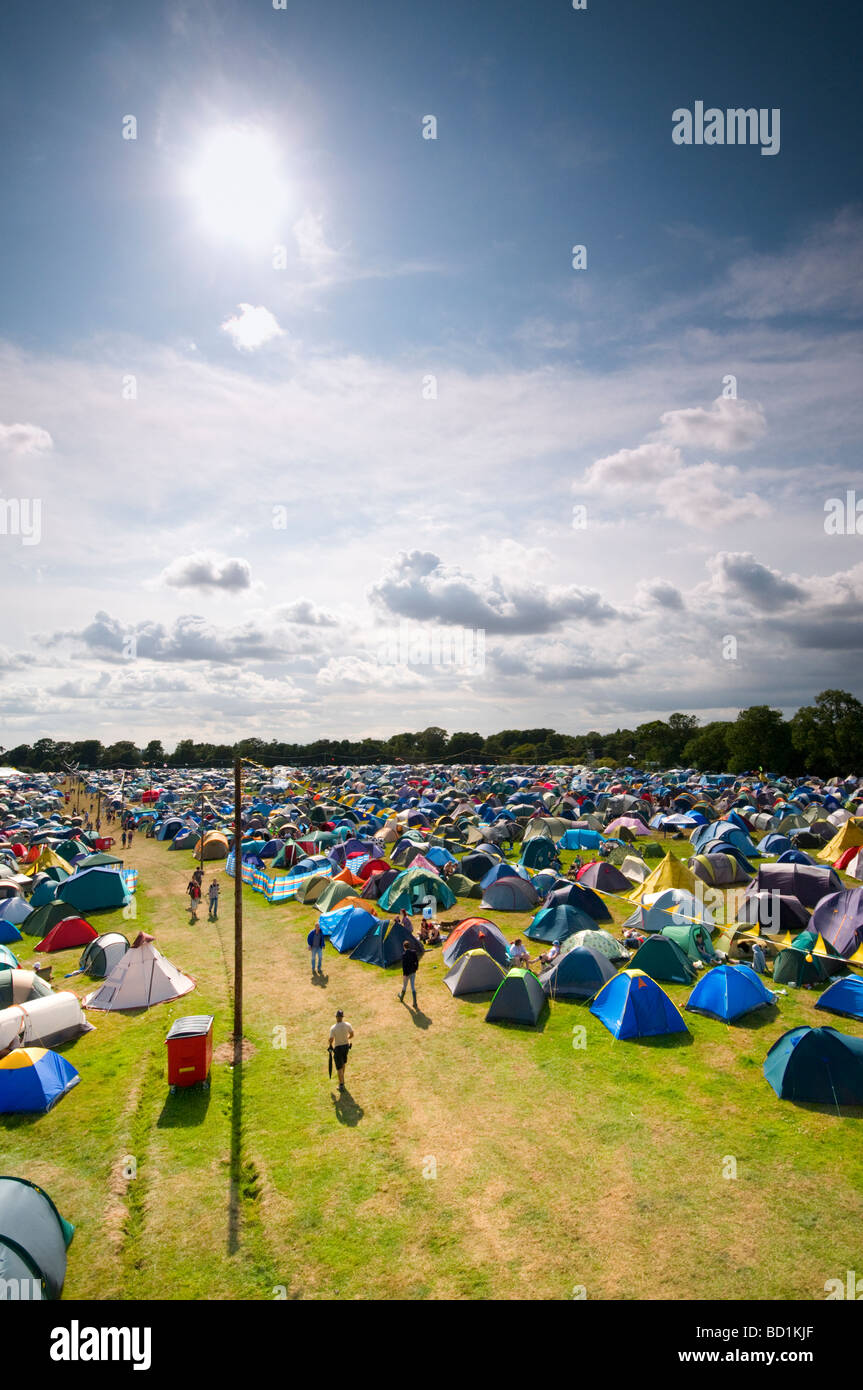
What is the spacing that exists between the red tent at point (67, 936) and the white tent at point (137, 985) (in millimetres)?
6211

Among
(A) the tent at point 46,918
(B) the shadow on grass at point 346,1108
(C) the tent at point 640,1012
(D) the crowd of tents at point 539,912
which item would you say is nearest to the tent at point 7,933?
(D) the crowd of tents at point 539,912

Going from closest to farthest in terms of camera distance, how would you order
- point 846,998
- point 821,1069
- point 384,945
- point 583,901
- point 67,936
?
point 821,1069 < point 846,998 < point 384,945 < point 67,936 < point 583,901

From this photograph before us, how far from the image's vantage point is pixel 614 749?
128 metres

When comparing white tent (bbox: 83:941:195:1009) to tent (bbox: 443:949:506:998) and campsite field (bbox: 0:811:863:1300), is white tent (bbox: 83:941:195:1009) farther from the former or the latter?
tent (bbox: 443:949:506:998)

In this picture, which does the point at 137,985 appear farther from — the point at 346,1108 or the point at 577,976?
the point at 577,976

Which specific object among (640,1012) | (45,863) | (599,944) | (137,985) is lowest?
(45,863)

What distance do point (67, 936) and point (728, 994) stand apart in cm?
2121

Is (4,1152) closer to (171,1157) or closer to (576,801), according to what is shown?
(171,1157)

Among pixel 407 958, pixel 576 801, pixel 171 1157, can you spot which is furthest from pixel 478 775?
pixel 171 1157

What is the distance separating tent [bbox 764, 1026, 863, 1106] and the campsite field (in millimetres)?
372

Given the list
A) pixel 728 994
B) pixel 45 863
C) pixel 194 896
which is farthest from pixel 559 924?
pixel 45 863

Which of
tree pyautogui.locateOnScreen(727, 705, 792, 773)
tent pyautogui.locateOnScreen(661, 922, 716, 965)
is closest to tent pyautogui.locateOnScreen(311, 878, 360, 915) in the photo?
tent pyautogui.locateOnScreen(661, 922, 716, 965)
